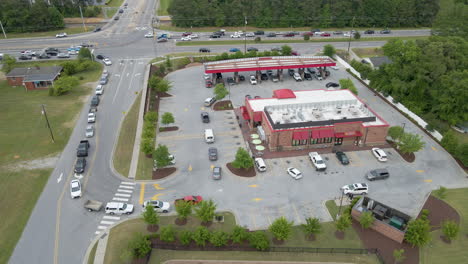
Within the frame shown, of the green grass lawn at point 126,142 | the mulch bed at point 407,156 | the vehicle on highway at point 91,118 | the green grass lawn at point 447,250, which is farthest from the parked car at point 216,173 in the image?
the mulch bed at point 407,156

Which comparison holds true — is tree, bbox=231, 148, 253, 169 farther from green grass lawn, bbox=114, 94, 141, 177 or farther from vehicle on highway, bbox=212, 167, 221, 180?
green grass lawn, bbox=114, 94, 141, 177

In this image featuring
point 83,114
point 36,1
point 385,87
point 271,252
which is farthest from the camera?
point 36,1

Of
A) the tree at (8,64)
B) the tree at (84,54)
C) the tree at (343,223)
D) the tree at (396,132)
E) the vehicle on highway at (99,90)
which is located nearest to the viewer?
the tree at (343,223)

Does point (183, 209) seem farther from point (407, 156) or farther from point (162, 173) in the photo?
point (407, 156)

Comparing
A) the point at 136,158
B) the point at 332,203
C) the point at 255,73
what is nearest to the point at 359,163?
the point at 332,203

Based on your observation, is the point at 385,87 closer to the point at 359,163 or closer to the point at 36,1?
the point at 359,163

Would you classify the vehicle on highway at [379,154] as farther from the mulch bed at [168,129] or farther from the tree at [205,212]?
the mulch bed at [168,129]
